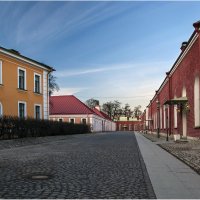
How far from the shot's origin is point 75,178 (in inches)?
321

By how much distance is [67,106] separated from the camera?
70625 mm

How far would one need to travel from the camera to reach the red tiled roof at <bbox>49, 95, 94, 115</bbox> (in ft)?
228

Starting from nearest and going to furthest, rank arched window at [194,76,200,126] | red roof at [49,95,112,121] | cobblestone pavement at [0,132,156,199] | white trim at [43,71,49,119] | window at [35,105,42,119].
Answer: cobblestone pavement at [0,132,156,199] < arched window at [194,76,200,126] < window at [35,105,42,119] < white trim at [43,71,49,119] < red roof at [49,95,112,121]

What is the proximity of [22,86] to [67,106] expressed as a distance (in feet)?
125

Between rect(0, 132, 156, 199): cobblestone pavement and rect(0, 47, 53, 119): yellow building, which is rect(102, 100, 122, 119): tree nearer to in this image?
rect(0, 47, 53, 119): yellow building

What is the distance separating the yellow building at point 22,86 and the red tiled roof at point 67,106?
32.9 meters

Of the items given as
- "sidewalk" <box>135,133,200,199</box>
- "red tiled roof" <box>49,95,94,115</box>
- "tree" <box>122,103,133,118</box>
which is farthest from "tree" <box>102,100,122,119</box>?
"sidewalk" <box>135,133,200,199</box>

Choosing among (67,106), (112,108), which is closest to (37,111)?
(67,106)

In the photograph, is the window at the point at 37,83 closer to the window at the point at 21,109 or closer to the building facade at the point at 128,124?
the window at the point at 21,109

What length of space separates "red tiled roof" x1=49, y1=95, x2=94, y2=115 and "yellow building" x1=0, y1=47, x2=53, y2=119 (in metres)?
32.9

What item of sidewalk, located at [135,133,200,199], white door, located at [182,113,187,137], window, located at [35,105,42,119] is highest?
window, located at [35,105,42,119]

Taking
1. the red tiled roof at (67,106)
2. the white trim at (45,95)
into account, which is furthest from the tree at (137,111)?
the white trim at (45,95)

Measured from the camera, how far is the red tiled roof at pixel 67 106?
6962 cm

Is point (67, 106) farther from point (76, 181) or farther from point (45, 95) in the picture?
point (76, 181)
